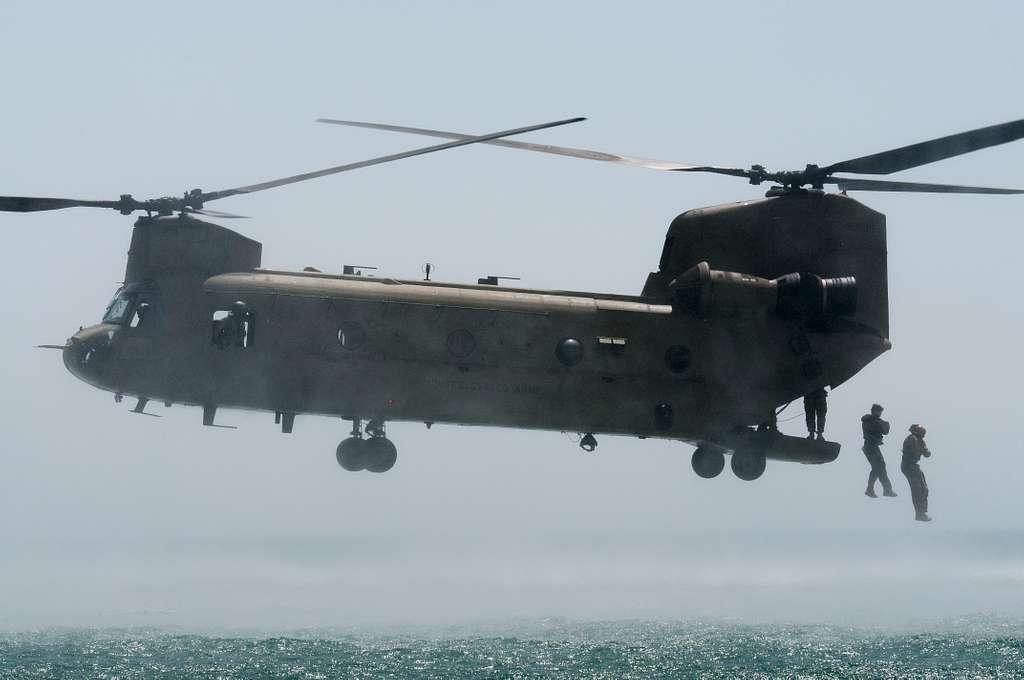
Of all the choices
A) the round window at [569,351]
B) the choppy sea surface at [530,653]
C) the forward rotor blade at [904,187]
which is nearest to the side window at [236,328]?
the round window at [569,351]

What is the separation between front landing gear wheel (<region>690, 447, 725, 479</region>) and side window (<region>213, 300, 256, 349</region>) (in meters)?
9.67

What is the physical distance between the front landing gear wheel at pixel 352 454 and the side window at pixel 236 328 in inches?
107

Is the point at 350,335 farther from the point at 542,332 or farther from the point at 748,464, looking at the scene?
the point at 748,464

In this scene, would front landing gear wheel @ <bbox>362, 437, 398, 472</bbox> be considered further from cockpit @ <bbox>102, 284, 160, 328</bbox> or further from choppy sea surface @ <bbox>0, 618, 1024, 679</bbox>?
choppy sea surface @ <bbox>0, 618, 1024, 679</bbox>

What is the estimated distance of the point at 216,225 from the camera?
23625mm

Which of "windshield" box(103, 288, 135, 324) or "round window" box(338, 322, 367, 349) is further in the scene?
"windshield" box(103, 288, 135, 324)

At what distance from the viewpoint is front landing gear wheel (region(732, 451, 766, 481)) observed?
79.0ft

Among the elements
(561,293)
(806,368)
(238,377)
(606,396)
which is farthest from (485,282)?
(806,368)

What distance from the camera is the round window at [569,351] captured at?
23188 mm

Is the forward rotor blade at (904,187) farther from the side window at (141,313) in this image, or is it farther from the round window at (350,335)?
the side window at (141,313)

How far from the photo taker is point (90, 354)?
74.0 feet

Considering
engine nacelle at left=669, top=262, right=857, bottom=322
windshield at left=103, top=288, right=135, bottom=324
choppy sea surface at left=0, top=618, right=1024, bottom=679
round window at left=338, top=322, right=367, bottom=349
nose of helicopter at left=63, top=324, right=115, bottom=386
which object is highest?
engine nacelle at left=669, top=262, right=857, bottom=322

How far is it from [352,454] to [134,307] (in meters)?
5.24

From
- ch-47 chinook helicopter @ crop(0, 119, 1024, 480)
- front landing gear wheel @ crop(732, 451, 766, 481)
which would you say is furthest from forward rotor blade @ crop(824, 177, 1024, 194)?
front landing gear wheel @ crop(732, 451, 766, 481)
